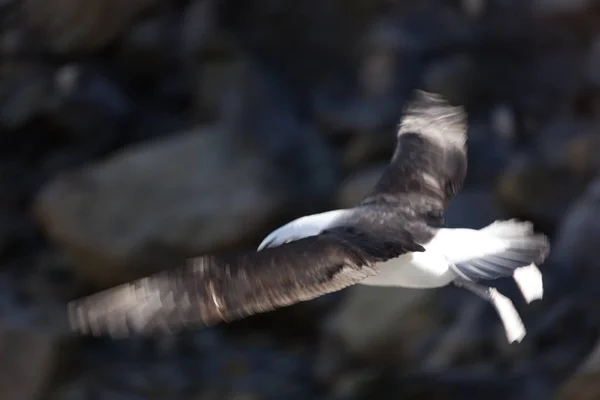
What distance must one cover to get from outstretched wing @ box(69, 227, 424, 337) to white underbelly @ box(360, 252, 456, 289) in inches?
5.9

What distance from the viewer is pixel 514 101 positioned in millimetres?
5289

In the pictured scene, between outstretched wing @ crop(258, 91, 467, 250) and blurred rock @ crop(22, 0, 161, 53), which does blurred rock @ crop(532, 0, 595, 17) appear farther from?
outstretched wing @ crop(258, 91, 467, 250)

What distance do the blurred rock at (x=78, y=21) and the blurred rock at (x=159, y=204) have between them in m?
1.35

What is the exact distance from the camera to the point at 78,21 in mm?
6094

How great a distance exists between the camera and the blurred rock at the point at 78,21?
6.04 metres

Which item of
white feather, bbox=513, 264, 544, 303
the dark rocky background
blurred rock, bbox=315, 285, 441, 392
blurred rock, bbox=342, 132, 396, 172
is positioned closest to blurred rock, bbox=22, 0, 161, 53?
the dark rocky background

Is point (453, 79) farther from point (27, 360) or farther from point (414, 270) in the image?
point (414, 270)

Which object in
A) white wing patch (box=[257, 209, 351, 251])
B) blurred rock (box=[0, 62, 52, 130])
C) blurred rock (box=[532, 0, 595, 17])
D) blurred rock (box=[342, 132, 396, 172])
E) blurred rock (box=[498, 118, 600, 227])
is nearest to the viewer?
white wing patch (box=[257, 209, 351, 251])

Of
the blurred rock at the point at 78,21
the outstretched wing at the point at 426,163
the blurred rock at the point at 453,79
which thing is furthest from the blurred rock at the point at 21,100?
the outstretched wing at the point at 426,163

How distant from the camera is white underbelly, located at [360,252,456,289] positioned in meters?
2.17

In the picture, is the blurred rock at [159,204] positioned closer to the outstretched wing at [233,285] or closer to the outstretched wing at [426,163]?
the outstretched wing at [426,163]

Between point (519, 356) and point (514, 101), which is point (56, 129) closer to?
point (514, 101)

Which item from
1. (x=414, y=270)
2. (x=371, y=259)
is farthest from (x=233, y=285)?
(x=414, y=270)

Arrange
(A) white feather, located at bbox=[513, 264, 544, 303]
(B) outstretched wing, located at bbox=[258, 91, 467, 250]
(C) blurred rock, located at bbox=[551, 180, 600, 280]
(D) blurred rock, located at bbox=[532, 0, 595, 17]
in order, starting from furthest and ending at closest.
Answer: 1. (D) blurred rock, located at bbox=[532, 0, 595, 17]
2. (C) blurred rock, located at bbox=[551, 180, 600, 280]
3. (B) outstretched wing, located at bbox=[258, 91, 467, 250]
4. (A) white feather, located at bbox=[513, 264, 544, 303]
